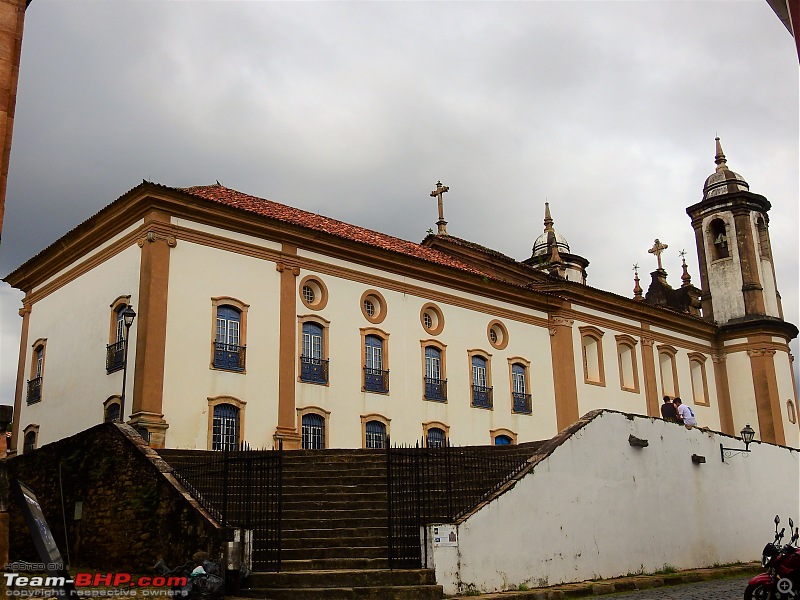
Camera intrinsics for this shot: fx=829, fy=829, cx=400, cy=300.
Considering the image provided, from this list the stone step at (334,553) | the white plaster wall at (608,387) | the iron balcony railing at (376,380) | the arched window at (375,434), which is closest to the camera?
the stone step at (334,553)

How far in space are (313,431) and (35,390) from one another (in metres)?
8.40

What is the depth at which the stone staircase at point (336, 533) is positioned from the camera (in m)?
10.4

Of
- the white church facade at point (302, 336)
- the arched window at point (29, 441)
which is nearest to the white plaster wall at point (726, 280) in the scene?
the white church facade at point (302, 336)

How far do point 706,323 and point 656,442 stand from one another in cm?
2092

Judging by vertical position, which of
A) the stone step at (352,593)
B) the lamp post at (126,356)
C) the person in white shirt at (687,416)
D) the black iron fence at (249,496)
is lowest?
the stone step at (352,593)

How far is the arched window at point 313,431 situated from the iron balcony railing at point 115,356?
469 centimetres

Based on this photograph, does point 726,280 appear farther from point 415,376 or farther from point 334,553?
point 334,553

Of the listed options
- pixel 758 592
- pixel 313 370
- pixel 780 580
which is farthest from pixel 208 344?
pixel 780 580

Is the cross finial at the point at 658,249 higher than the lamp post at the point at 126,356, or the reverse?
the cross finial at the point at 658,249

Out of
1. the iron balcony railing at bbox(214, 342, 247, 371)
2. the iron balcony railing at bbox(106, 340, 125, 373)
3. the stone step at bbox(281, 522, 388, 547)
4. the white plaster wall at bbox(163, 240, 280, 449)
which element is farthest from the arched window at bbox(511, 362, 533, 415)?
the stone step at bbox(281, 522, 388, 547)

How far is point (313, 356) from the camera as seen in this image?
2170 centimetres

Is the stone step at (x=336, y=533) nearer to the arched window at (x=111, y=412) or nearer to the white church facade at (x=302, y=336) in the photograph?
the white church facade at (x=302, y=336)

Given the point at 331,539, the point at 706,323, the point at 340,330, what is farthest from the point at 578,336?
the point at 331,539

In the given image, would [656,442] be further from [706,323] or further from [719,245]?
[719,245]
